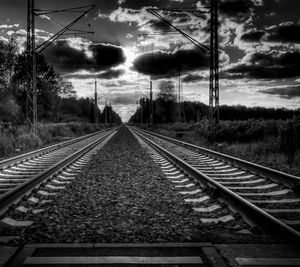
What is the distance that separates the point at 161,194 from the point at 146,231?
6.85 feet

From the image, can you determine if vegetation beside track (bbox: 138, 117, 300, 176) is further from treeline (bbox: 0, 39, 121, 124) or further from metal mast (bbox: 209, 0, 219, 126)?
treeline (bbox: 0, 39, 121, 124)

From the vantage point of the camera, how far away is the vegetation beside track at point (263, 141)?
11516mm

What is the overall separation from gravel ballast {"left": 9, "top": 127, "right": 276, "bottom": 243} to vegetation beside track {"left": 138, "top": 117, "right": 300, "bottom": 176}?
15.6 ft

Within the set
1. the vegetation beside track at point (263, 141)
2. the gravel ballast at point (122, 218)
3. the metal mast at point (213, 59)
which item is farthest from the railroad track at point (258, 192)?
the metal mast at point (213, 59)

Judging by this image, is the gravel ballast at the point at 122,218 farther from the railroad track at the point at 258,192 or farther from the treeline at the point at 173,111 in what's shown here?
the treeline at the point at 173,111

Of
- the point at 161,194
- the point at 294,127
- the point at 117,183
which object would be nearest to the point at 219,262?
the point at 161,194

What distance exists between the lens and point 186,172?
8.19m

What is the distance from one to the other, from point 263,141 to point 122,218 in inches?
565

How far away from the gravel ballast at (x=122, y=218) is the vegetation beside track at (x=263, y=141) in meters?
4.74

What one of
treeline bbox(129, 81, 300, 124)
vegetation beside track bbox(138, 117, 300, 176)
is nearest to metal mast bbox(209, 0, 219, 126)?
vegetation beside track bbox(138, 117, 300, 176)

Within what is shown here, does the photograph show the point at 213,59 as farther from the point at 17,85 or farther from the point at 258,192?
the point at 17,85

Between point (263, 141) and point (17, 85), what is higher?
point (17, 85)

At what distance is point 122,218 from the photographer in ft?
14.8

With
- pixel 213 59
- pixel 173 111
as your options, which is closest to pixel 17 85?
pixel 213 59
